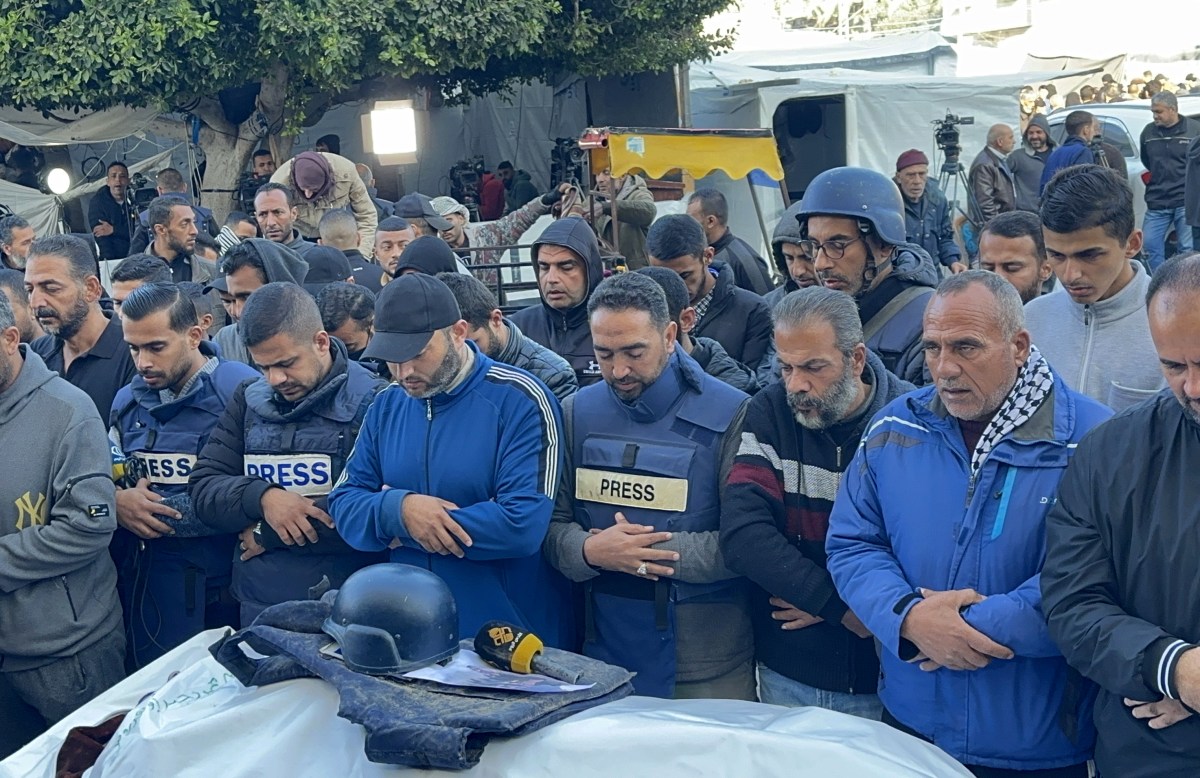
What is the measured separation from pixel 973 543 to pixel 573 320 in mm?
2739

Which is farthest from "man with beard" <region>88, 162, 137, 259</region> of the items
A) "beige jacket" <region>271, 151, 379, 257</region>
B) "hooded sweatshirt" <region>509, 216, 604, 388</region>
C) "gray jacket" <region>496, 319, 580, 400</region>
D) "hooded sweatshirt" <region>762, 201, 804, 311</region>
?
"gray jacket" <region>496, 319, 580, 400</region>

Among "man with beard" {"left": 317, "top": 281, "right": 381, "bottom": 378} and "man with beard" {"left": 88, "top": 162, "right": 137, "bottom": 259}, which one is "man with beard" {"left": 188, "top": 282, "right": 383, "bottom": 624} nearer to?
"man with beard" {"left": 317, "top": 281, "right": 381, "bottom": 378}

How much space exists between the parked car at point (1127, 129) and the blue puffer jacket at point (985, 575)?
38.3 feet

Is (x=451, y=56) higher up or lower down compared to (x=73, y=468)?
higher up

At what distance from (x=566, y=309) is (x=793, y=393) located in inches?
82.4

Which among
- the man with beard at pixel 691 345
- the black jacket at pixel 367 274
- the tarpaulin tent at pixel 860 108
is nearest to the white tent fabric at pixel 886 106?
the tarpaulin tent at pixel 860 108

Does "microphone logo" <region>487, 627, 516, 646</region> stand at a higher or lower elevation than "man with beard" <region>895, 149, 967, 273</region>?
lower

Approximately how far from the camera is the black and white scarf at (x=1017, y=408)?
121 inches

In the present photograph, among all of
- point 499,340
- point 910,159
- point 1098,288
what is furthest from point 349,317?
point 910,159

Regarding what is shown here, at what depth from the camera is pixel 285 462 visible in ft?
14.0

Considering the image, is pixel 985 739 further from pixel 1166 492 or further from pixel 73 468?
pixel 73 468

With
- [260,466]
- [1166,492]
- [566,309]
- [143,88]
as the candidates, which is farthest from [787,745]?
[143,88]

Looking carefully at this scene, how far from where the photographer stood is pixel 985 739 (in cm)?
302

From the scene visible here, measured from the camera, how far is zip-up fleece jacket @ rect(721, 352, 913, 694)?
11.5 feet
